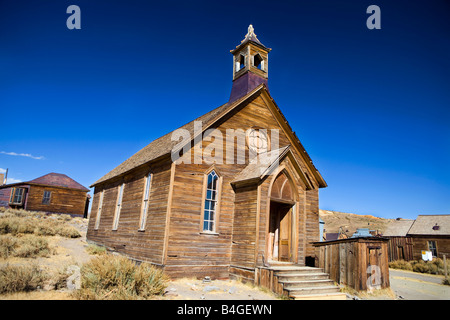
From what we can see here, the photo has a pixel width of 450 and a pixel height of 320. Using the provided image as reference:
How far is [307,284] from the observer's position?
953 centimetres

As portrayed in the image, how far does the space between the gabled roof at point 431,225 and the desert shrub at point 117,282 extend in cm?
2928

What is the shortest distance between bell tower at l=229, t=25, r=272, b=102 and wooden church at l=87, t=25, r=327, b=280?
83mm

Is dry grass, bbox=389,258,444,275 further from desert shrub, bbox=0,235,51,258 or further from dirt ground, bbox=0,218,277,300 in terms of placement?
desert shrub, bbox=0,235,51,258

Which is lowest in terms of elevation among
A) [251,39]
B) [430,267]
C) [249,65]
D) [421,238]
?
[430,267]

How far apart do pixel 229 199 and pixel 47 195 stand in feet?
101

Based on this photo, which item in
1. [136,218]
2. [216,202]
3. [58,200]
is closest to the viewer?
[216,202]

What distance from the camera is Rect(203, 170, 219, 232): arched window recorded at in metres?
11.5

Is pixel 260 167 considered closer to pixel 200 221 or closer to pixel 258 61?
pixel 200 221

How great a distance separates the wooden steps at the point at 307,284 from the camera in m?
8.83

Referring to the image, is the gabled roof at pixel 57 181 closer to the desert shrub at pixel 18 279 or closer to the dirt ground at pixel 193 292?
the dirt ground at pixel 193 292

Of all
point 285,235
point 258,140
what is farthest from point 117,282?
point 258,140

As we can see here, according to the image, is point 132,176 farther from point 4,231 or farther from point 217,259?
point 4,231

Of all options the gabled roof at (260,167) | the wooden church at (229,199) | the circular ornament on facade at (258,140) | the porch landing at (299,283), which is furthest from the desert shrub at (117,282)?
the circular ornament on facade at (258,140)
